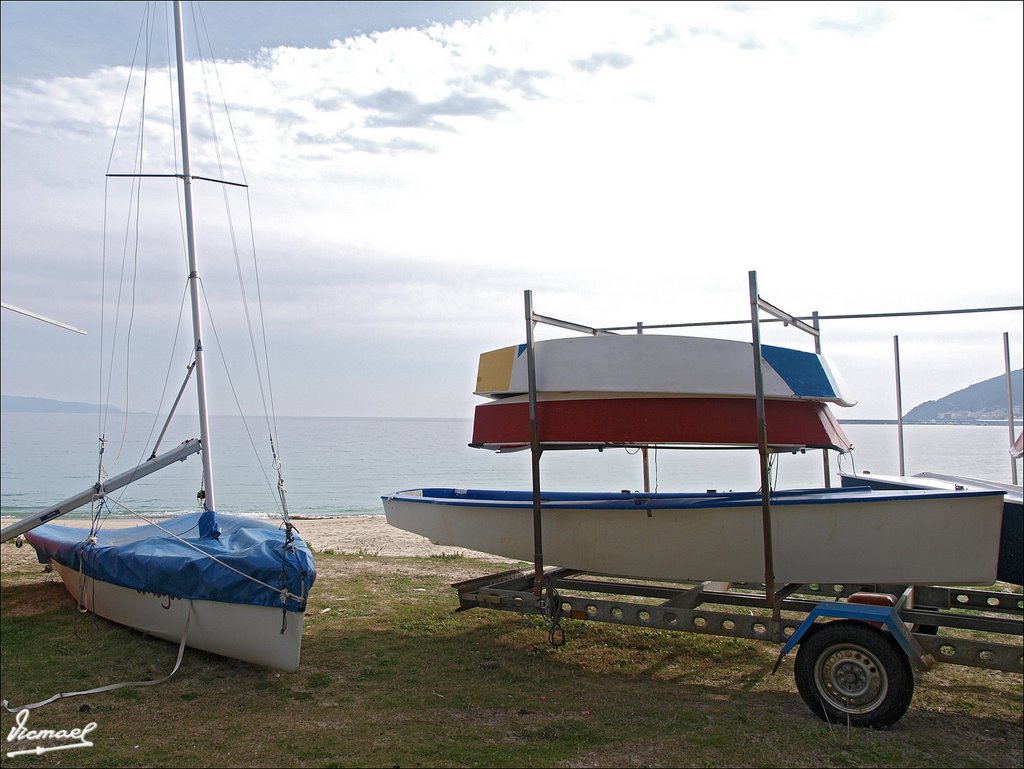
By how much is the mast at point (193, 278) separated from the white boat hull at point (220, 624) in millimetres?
1468

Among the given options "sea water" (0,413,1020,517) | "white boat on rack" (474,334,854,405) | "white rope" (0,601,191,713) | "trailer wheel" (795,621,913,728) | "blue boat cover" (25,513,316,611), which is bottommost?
"sea water" (0,413,1020,517)

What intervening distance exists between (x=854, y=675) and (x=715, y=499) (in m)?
1.97

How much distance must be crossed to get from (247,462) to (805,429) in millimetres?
63236

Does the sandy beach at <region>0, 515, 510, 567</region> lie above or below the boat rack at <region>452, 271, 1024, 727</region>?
below

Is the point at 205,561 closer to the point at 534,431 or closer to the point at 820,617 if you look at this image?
the point at 534,431

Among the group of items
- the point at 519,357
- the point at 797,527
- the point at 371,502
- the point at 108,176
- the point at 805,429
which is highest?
the point at 108,176

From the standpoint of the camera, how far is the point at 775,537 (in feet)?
21.4

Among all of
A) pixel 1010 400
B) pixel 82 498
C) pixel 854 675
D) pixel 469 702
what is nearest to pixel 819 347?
pixel 1010 400

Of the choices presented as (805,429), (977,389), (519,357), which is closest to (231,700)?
(519,357)

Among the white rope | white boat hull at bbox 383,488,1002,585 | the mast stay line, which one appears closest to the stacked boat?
white boat hull at bbox 383,488,1002,585

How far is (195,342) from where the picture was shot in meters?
9.09

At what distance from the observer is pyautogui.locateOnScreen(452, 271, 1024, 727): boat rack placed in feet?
16.9

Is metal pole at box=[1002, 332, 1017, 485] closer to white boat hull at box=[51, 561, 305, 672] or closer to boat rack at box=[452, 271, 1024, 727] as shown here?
boat rack at box=[452, 271, 1024, 727]

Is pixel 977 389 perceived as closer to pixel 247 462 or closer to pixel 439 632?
pixel 247 462
